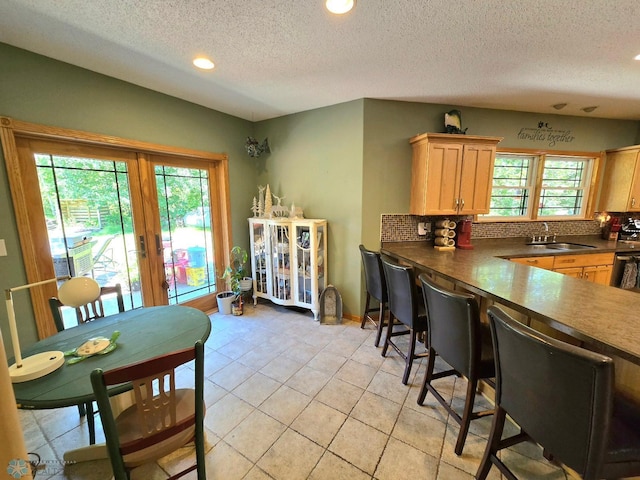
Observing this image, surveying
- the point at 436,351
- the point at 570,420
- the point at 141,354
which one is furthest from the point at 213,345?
the point at 570,420

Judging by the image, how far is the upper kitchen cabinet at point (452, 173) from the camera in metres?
2.77

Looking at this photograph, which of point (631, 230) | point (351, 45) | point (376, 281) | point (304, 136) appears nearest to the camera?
point (351, 45)

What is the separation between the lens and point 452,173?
283 centimetres

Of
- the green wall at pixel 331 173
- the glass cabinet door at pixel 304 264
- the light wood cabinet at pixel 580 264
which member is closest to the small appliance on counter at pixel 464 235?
the light wood cabinet at pixel 580 264

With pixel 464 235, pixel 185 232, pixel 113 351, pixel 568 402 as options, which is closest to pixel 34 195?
pixel 185 232

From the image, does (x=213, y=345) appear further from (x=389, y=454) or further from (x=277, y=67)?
(x=277, y=67)

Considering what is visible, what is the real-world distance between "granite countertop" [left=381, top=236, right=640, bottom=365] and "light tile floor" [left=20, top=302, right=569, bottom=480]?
88 cm

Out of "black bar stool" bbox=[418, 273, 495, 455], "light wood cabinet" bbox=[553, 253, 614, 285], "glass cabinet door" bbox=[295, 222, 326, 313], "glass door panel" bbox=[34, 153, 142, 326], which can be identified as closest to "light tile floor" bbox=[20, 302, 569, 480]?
"black bar stool" bbox=[418, 273, 495, 455]

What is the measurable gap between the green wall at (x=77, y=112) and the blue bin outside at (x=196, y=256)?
1248mm

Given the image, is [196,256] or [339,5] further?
[196,256]

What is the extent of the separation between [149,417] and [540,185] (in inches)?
183

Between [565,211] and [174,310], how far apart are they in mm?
5025

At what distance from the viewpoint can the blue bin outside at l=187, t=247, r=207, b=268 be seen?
3.26 meters

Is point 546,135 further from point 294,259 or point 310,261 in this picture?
point 294,259
